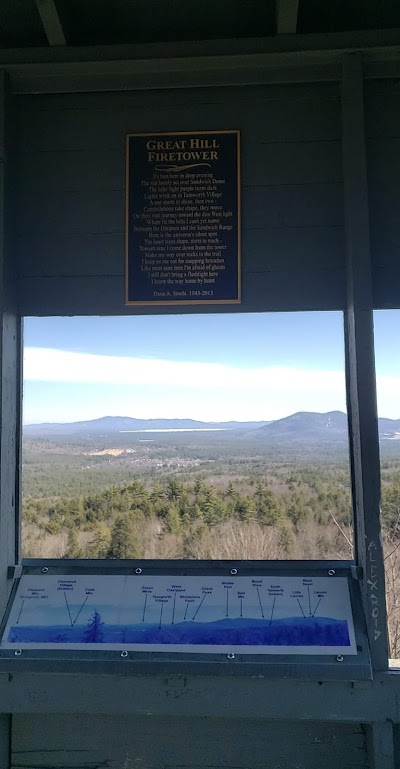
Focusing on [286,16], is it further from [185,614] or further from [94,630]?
[94,630]

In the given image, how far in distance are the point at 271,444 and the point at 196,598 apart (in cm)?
75

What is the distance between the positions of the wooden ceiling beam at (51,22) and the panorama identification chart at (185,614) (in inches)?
93.9

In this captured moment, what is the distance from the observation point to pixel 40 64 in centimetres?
271

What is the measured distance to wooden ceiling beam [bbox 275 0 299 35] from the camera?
8.18 feet

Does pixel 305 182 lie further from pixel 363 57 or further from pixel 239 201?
pixel 363 57

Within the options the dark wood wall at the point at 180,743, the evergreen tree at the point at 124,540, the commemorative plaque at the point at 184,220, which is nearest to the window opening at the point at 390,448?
the dark wood wall at the point at 180,743

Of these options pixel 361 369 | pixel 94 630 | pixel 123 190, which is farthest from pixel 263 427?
pixel 123 190

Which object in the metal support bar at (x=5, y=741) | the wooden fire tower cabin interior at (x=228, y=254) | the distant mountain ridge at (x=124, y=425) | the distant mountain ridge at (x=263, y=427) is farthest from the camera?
the distant mountain ridge at (x=124, y=425)

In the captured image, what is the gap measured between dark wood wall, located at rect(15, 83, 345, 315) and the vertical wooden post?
14 centimetres

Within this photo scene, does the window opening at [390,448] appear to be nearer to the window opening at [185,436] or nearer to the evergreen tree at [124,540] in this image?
the window opening at [185,436]

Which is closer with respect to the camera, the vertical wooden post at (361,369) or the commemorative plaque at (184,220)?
the vertical wooden post at (361,369)

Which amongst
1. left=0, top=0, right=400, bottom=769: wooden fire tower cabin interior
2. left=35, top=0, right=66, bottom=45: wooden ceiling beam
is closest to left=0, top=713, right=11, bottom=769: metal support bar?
left=0, top=0, right=400, bottom=769: wooden fire tower cabin interior

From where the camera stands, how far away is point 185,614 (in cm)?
249

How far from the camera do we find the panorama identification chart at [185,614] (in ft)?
7.93
